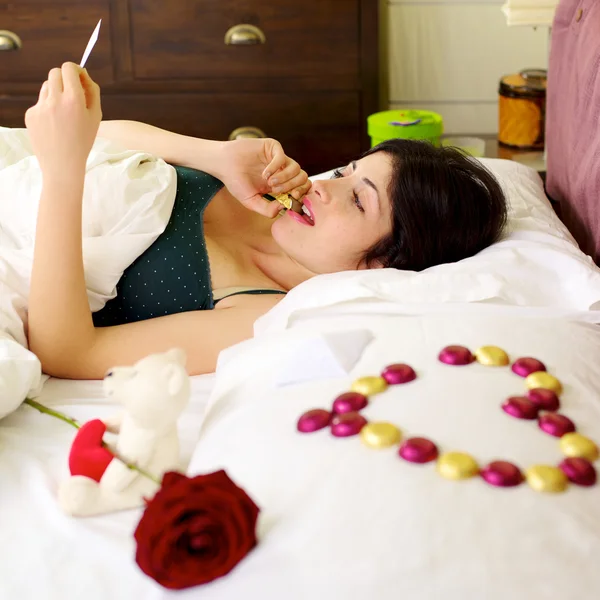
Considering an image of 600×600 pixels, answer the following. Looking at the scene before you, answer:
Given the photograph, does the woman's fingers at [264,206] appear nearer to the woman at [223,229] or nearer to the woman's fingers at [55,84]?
the woman at [223,229]

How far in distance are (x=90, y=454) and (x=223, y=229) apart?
0.76 metres

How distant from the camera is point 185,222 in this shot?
148cm

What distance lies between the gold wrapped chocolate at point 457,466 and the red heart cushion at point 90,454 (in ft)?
1.29

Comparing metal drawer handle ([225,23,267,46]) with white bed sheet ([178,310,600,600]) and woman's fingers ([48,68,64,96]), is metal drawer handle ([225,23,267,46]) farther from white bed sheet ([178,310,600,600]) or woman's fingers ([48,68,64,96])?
white bed sheet ([178,310,600,600])

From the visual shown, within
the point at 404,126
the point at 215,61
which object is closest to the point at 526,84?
the point at 404,126

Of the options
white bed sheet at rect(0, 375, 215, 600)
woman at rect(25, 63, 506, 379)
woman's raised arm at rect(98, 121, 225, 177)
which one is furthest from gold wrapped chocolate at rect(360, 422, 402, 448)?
woman's raised arm at rect(98, 121, 225, 177)

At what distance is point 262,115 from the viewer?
275cm

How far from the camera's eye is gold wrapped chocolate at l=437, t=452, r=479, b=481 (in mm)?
766

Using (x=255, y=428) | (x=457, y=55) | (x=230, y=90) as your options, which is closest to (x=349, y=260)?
(x=255, y=428)

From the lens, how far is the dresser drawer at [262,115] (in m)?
2.73

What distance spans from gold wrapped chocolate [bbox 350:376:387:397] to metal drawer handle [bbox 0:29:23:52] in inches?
85.0

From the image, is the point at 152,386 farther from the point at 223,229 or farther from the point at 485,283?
the point at 223,229

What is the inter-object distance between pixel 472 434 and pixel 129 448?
0.37 metres

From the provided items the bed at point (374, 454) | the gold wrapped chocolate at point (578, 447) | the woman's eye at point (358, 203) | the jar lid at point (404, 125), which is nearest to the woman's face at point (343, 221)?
the woman's eye at point (358, 203)
